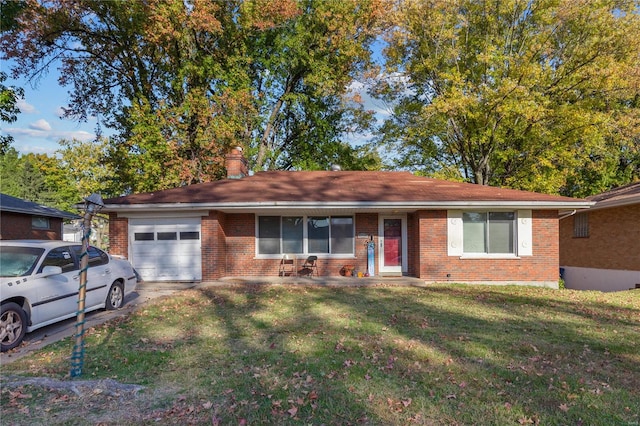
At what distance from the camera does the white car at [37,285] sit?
19.1 feet

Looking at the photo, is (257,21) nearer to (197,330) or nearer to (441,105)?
(441,105)

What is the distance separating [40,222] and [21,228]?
5.75 ft

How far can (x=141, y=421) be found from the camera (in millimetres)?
3656

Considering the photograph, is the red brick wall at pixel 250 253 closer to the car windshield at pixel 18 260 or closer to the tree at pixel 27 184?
the car windshield at pixel 18 260

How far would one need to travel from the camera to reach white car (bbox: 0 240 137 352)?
583 centimetres

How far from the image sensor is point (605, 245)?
610 inches

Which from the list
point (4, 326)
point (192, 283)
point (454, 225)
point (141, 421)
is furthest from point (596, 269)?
point (4, 326)

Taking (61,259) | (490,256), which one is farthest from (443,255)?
(61,259)

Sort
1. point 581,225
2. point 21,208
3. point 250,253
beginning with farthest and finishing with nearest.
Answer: point 581,225 → point 21,208 → point 250,253

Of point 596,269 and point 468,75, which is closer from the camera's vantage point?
point 596,269

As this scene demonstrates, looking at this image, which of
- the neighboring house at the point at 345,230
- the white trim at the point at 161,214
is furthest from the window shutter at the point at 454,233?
the white trim at the point at 161,214

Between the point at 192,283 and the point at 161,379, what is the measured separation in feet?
27.4

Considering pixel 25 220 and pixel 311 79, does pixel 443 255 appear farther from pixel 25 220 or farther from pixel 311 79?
pixel 25 220

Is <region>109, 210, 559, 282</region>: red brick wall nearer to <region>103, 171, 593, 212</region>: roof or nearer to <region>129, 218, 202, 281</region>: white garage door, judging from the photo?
<region>129, 218, 202, 281</region>: white garage door
